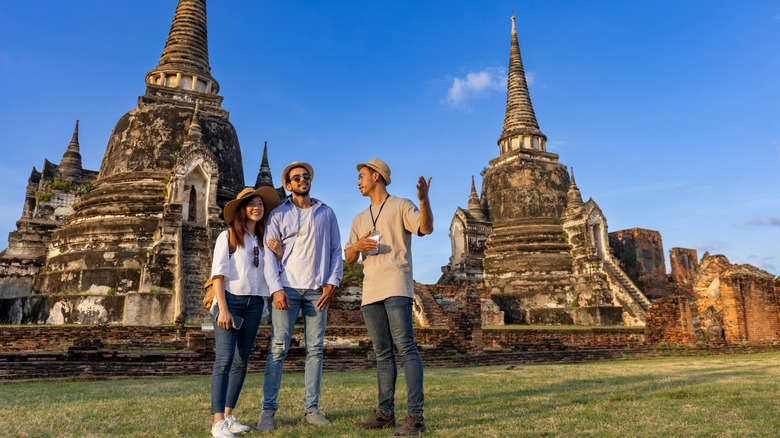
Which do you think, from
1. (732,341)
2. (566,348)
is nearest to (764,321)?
(732,341)

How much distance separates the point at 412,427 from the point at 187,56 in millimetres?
23368

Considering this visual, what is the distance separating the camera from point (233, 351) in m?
3.83

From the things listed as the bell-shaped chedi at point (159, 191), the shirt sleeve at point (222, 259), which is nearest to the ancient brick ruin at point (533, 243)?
the bell-shaped chedi at point (159, 191)

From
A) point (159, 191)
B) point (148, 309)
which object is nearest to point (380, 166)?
point (148, 309)

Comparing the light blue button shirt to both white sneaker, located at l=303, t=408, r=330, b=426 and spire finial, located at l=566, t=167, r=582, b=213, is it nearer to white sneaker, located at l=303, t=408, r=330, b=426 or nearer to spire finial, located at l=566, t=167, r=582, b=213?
white sneaker, located at l=303, t=408, r=330, b=426

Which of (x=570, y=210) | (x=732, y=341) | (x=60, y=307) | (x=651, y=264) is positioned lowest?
(x=732, y=341)

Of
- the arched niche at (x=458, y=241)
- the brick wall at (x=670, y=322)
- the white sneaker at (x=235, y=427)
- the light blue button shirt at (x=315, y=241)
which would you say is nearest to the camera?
the white sneaker at (x=235, y=427)

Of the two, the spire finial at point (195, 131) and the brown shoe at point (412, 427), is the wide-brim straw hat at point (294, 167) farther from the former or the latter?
the spire finial at point (195, 131)

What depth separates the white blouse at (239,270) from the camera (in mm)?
3904

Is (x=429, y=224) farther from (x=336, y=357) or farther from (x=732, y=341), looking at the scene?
(x=732, y=341)

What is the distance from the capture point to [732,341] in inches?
555

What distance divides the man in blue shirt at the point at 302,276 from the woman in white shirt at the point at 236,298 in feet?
0.40

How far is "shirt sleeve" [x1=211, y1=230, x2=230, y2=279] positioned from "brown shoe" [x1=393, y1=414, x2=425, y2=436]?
1608mm

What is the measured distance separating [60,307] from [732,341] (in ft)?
62.1
